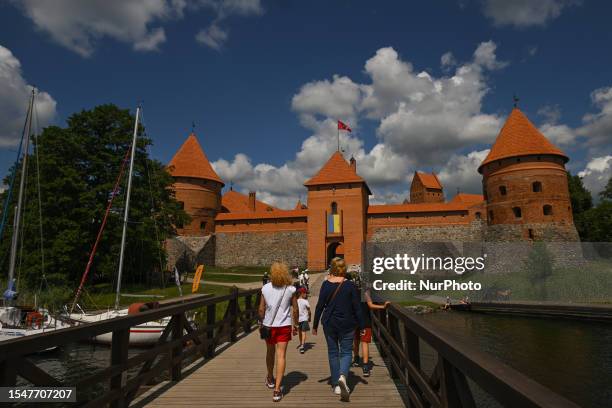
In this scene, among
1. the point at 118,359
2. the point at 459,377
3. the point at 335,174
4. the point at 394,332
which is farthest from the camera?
the point at 335,174

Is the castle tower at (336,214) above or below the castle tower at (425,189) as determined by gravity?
below

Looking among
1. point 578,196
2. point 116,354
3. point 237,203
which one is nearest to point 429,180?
Answer: point 578,196

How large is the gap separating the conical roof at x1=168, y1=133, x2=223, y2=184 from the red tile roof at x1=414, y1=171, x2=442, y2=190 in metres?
38.1

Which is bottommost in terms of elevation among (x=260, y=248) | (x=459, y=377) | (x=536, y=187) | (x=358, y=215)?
(x=459, y=377)

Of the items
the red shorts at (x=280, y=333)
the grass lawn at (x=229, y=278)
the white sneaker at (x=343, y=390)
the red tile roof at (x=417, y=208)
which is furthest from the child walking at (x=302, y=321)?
the red tile roof at (x=417, y=208)

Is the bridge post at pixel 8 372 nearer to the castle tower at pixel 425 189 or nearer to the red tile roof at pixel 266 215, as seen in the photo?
the red tile roof at pixel 266 215

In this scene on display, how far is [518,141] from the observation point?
31.3 metres

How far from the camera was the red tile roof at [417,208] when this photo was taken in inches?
1334

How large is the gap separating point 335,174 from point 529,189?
50.3 feet

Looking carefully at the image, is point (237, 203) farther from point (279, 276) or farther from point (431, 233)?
point (279, 276)

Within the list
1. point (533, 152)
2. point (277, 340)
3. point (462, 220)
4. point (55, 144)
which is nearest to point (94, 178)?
point (55, 144)

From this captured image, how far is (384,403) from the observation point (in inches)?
156

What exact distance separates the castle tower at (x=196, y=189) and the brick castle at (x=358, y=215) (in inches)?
3.7

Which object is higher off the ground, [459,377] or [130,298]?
[459,377]
